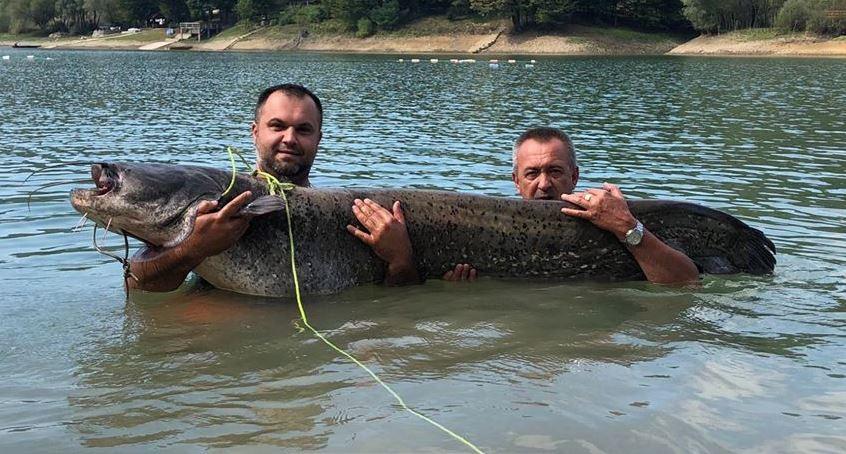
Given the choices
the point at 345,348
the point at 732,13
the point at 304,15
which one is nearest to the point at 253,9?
the point at 304,15

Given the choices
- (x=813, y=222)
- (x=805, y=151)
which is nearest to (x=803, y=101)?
(x=805, y=151)

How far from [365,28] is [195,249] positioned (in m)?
94.1

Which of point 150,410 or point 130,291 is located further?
point 130,291

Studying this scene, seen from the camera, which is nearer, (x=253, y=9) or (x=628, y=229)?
(x=628, y=229)

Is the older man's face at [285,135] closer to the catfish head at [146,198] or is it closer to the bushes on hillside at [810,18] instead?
the catfish head at [146,198]

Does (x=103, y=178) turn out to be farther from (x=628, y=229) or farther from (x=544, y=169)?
(x=628, y=229)

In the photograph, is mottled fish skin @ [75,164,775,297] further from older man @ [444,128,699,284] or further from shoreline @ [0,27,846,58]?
shoreline @ [0,27,846,58]

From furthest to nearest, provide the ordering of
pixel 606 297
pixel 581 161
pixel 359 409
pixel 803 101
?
pixel 803 101, pixel 581 161, pixel 606 297, pixel 359 409

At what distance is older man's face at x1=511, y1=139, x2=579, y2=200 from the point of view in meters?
6.95

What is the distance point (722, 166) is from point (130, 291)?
11.6 m

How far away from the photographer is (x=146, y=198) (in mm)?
5551

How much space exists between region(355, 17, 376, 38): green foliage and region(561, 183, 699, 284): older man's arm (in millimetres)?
92767

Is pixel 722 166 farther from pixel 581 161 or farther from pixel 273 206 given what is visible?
pixel 273 206

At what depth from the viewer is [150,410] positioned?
4.48 m
